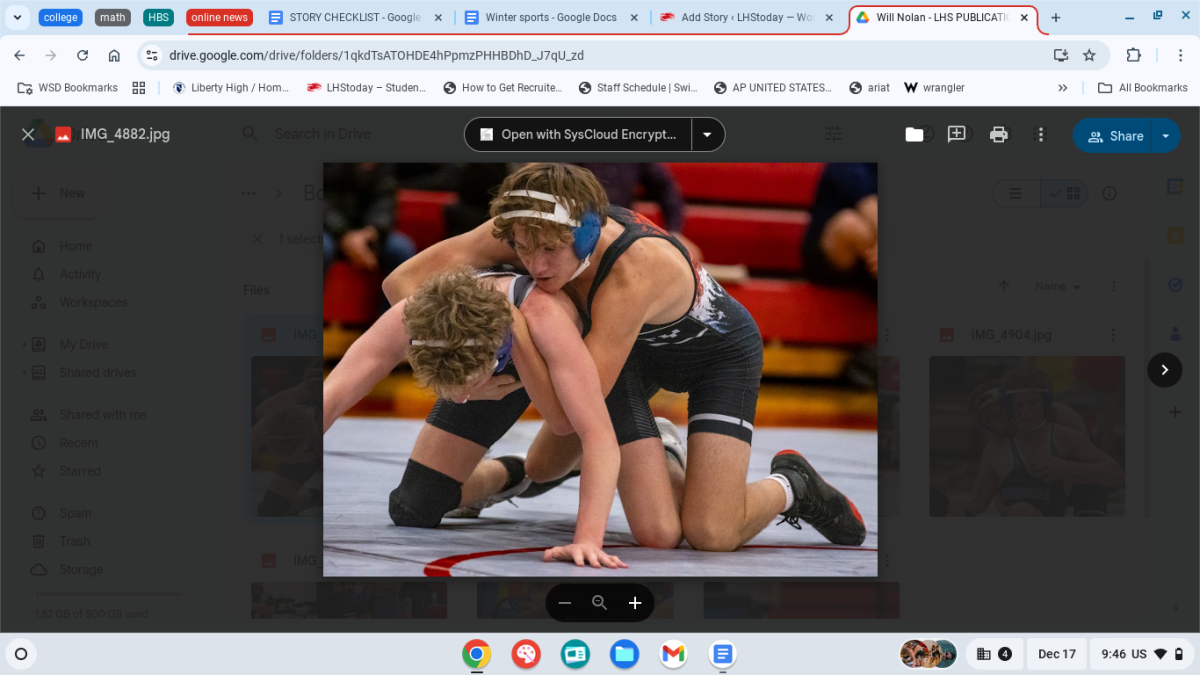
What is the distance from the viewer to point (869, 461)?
14.5 feet

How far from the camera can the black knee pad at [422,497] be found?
11.5 ft

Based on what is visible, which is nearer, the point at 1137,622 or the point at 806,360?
the point at 1137,622

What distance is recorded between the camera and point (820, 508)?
141 inches

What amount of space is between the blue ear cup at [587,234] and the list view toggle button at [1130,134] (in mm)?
1314

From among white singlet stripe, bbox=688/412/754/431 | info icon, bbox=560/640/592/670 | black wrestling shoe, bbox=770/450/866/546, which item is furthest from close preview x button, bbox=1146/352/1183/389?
info icon, bbox=560/640/592/670

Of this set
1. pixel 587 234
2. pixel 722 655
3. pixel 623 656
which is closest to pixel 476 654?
pixel 623 656

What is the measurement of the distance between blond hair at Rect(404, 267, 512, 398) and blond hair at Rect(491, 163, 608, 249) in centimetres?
21

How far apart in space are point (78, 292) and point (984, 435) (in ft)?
8.05

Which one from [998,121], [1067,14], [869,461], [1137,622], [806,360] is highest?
[1067,14]

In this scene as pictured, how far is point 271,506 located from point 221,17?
1294 mm

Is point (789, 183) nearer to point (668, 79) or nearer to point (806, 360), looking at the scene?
point (806, 360)

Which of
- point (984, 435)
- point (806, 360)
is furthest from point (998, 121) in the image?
point (806, 360)

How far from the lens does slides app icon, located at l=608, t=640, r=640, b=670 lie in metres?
2.72
